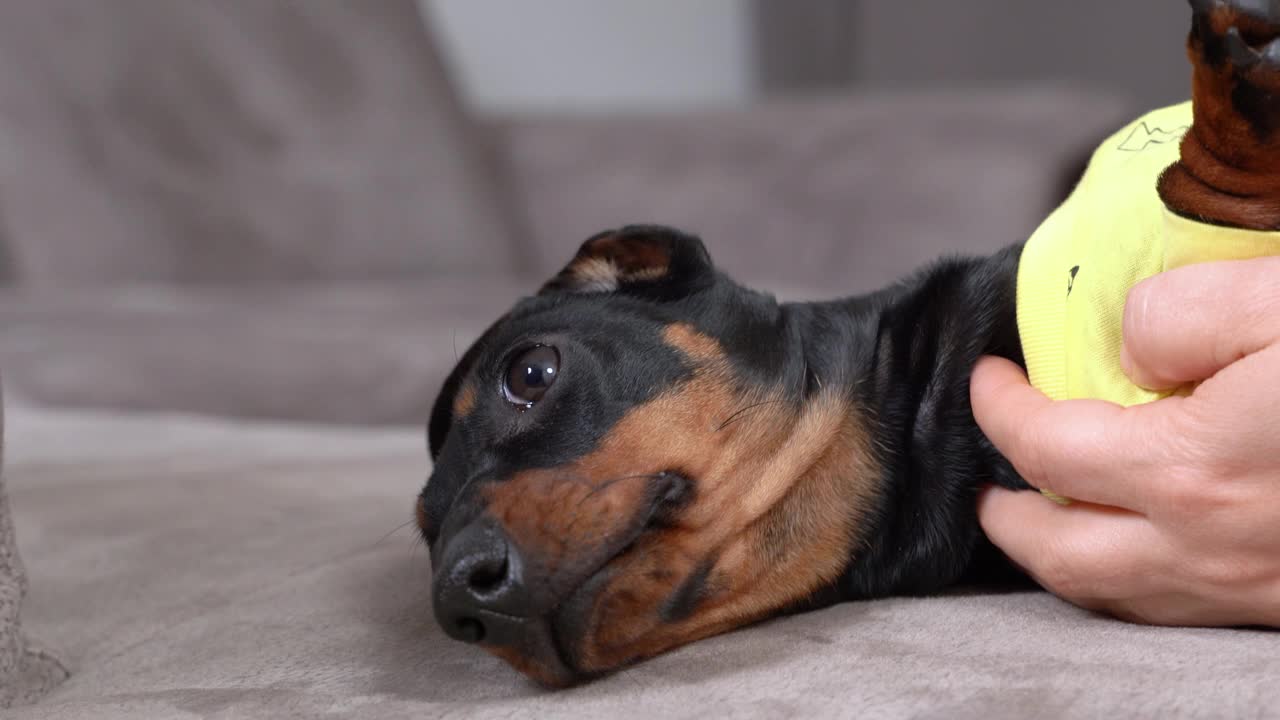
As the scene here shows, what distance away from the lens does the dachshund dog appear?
113 cm

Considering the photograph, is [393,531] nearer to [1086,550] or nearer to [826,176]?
[1086,550]

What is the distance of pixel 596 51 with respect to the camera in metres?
5.43

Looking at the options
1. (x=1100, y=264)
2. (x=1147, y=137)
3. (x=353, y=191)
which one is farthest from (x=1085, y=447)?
(x=353, y=191)

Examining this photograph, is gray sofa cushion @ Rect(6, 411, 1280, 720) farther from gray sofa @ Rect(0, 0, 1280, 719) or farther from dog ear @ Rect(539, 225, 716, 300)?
dog ear @ Rect(539, 225, 716, 300)

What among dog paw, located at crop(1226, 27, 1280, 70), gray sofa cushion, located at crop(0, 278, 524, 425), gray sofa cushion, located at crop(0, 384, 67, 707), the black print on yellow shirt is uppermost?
dog paw, located at crop(1226, 27, 1280, 70)

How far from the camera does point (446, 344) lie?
9.34 ft

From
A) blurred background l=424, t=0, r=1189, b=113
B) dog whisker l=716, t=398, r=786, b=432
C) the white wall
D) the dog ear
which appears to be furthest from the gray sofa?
blurred background l=424, t=0, r=1189, b=113

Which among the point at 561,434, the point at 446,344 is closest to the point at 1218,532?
the point at 561,434

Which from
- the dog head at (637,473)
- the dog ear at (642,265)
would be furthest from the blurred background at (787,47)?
the dog head at (637,473)

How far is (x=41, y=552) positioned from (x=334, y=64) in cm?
234

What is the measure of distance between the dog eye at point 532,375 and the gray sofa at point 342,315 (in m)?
0.27

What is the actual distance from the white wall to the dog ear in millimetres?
2971

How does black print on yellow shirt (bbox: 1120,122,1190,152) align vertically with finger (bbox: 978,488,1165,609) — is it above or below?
above

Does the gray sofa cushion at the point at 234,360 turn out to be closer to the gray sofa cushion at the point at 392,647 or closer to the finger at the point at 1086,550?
the gray sofa cushion at the point at 392,647
